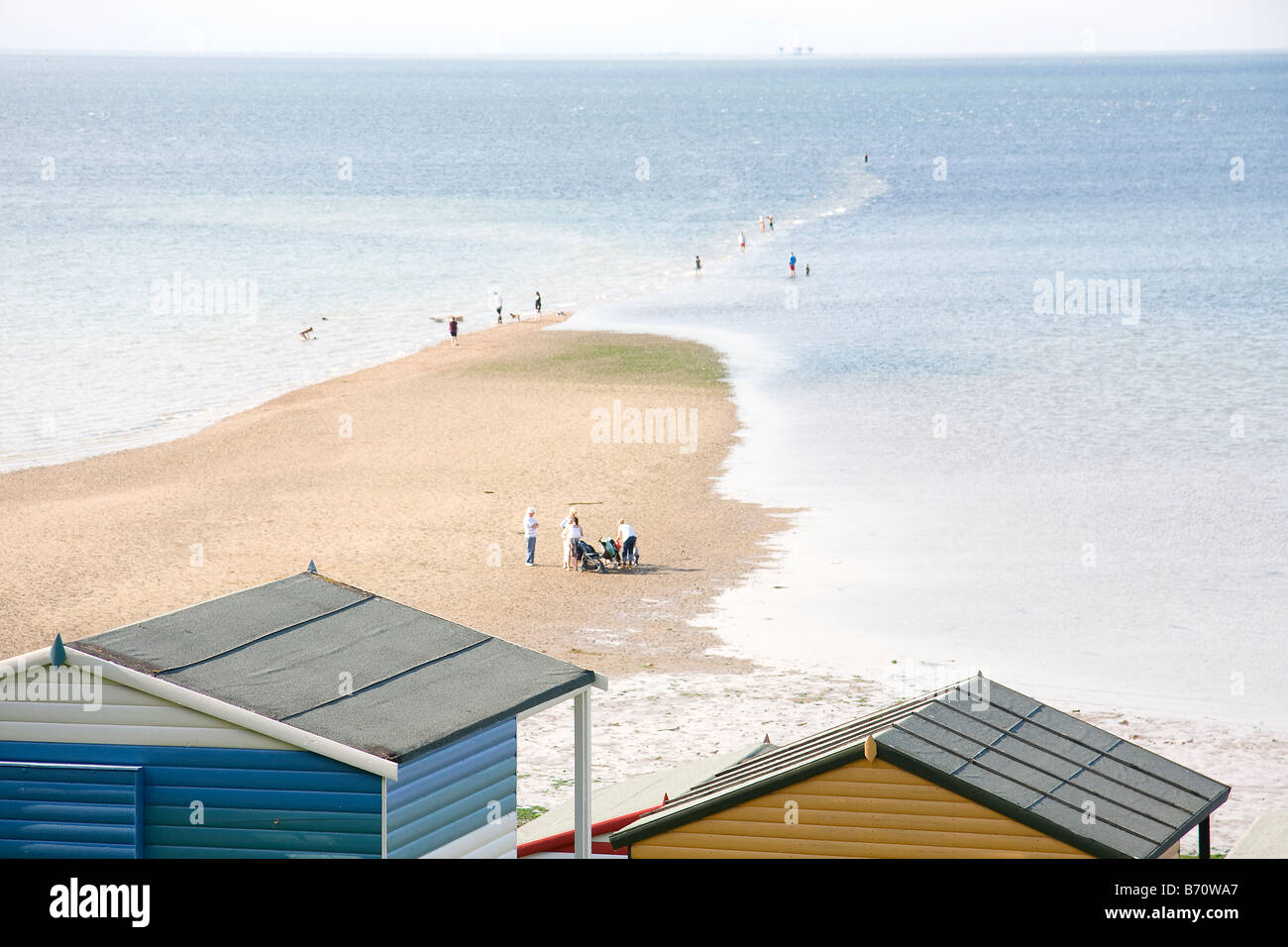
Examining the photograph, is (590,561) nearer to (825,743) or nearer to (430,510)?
(430,510)

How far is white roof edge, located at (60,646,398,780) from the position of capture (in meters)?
8.47

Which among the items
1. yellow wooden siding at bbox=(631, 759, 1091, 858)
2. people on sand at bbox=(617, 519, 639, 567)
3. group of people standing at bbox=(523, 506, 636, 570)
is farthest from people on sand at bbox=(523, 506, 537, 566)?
yellow wooden siding at bbox=(631, 759, 1091, 858)

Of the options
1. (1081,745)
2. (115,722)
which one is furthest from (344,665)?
(1081,745)

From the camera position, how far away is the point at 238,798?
28.4 feet

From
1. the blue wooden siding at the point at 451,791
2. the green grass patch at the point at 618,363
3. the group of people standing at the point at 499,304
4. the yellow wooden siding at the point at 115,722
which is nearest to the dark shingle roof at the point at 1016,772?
the blue wooden siding at the point at 451,791

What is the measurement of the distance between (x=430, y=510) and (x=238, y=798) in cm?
2256
